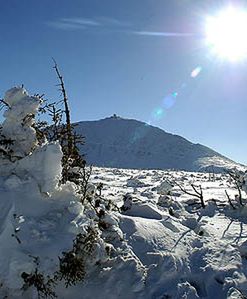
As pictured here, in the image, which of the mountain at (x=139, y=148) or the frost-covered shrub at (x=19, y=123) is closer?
the frost-covered shrub at (x=19, y=123)

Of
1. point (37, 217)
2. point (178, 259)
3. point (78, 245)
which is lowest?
point (178, 259)

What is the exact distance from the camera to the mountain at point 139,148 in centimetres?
9381

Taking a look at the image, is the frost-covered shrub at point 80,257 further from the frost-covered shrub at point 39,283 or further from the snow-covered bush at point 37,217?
the frost-covered shrub at point 39,283

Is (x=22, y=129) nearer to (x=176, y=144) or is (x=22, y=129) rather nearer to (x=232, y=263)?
(x=232, y=263)

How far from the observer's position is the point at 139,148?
4102 inches

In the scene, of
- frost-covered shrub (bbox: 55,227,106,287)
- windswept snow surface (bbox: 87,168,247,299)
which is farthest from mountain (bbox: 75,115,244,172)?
frost-covered shrub (bbox: 55,227,106,287)

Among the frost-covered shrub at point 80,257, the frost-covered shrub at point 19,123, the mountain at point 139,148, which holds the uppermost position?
the mountain at point 139,148

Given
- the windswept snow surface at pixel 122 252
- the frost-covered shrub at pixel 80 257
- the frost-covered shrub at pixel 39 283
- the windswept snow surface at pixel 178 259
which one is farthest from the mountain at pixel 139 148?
the frost-covered shrub at pixel 39 283

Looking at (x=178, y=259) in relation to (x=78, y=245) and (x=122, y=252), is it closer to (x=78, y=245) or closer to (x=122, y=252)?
(x=122, y=252)

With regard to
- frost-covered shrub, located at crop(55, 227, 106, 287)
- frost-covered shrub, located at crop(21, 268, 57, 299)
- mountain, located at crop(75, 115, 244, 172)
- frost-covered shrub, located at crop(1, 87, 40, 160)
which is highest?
mountain, located at crop(75, 115, 244, 172)

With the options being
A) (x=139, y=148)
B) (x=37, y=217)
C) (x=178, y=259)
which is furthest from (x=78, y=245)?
(x=139, y=148)

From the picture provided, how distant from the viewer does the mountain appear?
93.8m

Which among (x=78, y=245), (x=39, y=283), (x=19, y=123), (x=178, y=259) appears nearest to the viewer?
(x=39, y=283)

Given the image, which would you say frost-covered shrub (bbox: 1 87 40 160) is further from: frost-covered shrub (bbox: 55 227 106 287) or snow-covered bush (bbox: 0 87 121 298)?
frost-covered shrub (bbox: 55 227 106 287)
